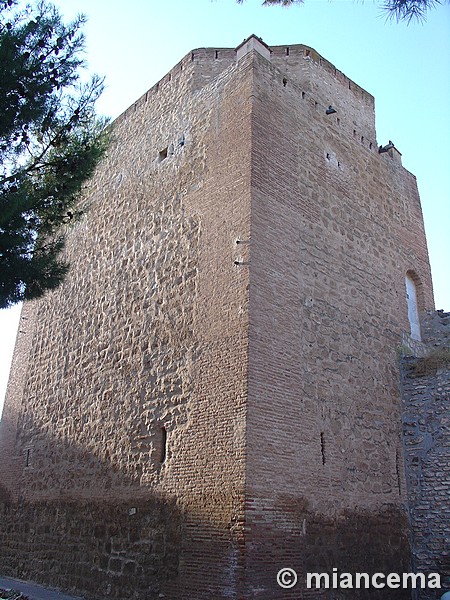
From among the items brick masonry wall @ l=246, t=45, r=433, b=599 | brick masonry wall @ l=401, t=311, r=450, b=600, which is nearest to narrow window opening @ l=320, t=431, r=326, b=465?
brick masonry wall @ l=246, t=45, r=433, b=599

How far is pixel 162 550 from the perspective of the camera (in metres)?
7.45

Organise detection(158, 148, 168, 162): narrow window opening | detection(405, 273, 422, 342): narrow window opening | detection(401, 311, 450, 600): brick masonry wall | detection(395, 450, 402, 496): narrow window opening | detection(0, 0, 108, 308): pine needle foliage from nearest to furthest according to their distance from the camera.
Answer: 1. detection(0, 0, 108, 308): pine needle foliage
2. detection(401, 311, 450, 600): brick masonry wall
3. detection(395, 450, 402, 496): narrow window opening
4. detection(158, 148, 168, 162): narrow window opening
5. detection(405, 273, 422, 342): narrow window opening

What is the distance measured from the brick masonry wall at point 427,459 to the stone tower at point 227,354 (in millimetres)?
227

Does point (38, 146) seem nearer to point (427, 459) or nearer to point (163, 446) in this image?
point (163, 446)

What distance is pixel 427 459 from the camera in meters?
9.22

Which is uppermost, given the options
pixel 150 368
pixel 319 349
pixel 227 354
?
pixel 319 349

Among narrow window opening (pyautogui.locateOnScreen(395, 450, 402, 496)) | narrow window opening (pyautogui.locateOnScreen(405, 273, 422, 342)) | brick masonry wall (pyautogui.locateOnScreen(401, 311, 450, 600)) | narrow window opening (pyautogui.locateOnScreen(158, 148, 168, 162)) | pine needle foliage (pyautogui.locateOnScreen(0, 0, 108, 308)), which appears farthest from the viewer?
narrow window opening (pyautogui.locateOnScreen(405, 273, 422, 342))

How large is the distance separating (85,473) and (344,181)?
22.6 ft

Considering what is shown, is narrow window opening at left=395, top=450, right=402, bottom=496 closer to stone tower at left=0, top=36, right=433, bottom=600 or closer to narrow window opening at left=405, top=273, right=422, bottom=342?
stone tower at left=0, top=36, right=433, bottom=600

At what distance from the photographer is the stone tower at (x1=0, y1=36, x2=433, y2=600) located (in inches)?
279

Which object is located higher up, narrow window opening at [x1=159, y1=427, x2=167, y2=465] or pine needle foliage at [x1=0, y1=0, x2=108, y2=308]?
pine needle foliage at [x1=0, y1=0, x2=108, y2=308]

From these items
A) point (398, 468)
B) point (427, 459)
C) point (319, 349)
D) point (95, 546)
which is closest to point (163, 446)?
point (95, 546)

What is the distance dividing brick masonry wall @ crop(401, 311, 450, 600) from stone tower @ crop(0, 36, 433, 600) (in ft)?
0.74

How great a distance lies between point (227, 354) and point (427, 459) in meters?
4.18
